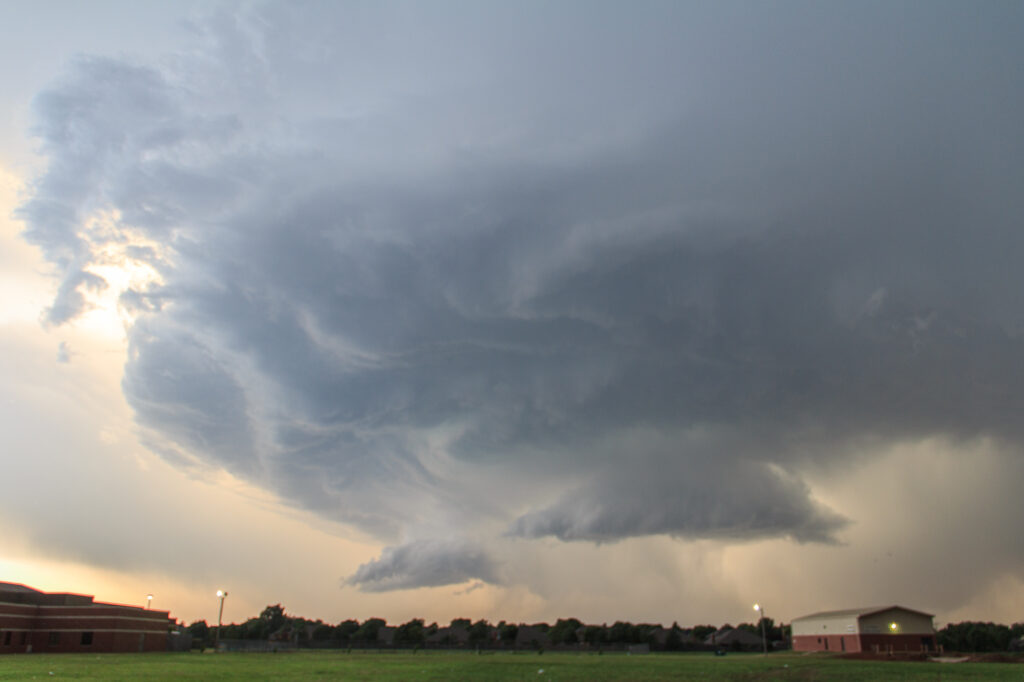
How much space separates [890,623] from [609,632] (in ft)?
307

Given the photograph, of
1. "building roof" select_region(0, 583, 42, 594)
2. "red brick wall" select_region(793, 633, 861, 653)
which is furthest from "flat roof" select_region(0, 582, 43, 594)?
"red brick wall" select_region(793, 633, 861, 653)

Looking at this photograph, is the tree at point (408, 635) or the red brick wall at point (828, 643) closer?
the red brick wall at point (828, 643)

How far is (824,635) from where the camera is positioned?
12581cm

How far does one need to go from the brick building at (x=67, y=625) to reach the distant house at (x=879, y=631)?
114 metres

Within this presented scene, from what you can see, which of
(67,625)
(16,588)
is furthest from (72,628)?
(16,588)

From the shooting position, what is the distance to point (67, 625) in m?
97.9

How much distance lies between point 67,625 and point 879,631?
128172 millimetres

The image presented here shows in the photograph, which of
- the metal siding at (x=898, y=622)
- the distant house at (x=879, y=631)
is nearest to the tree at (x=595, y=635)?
the distant house at (x=879, y=631)

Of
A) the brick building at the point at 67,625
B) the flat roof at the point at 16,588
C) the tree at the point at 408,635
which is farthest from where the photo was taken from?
the tree at the point at 408,635

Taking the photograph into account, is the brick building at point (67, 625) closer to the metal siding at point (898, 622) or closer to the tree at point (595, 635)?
the metal siding at point (898, 622)

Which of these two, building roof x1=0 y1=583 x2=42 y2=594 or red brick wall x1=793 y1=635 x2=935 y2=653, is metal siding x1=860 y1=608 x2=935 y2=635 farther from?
building roof x1=0 y1=583 x2=42 y2=594

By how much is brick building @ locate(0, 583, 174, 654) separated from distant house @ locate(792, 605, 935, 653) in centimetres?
11378

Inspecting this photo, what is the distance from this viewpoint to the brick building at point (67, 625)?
93.6 metres

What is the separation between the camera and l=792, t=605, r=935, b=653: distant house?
116 meters
